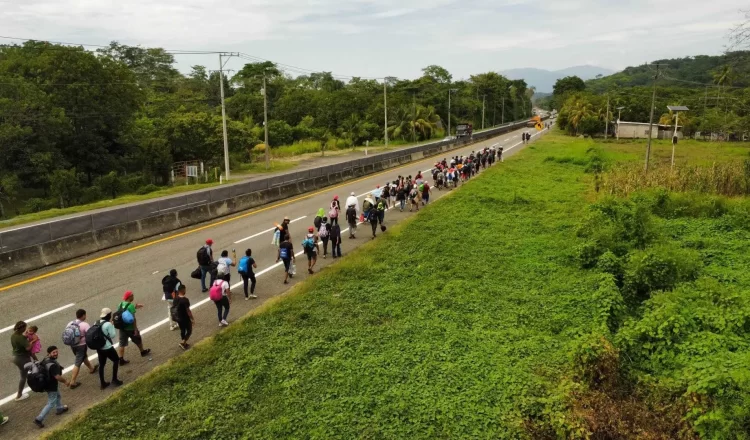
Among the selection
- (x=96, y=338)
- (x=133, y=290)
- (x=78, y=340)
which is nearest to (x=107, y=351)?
(x=96, y=338)

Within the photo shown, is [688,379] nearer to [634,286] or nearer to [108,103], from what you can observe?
[634,286]

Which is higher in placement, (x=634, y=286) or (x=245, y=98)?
(x=245, y=98)

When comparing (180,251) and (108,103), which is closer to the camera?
(180,251)

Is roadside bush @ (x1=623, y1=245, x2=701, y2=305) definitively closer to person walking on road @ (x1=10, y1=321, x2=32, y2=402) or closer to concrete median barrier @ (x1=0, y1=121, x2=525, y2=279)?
person walking on road @ (x1=10, y1=321, x2=32, y2=402)

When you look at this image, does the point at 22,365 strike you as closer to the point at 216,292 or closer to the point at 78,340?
the point at 78,340

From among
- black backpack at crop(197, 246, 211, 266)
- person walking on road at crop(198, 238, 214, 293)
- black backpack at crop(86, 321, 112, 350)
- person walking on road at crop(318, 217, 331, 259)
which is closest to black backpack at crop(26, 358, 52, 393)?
black backpack at crop(86, 321, 112, 350)

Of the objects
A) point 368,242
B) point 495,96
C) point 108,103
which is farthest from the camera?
point 495,96

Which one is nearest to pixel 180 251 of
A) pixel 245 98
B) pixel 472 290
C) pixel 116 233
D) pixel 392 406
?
pixel 116 233
